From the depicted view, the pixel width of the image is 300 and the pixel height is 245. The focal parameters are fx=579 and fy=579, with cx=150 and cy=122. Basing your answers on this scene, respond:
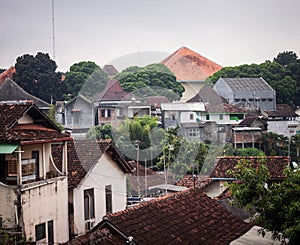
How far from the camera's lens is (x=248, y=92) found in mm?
52188

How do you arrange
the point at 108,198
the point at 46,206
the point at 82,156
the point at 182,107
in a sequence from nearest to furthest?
the point at 46,206, the point at 82,156, the point at 108,198, the point at 182,107

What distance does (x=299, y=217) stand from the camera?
35.1ft

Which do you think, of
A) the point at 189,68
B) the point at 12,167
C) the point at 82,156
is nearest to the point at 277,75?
the point at 189,68

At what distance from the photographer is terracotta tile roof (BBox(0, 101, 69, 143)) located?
11.6m

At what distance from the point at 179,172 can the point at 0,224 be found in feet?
53.7

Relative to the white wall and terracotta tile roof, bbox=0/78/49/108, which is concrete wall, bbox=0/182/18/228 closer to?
the white wall

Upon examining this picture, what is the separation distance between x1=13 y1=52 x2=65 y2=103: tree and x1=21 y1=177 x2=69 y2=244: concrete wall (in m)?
35.4

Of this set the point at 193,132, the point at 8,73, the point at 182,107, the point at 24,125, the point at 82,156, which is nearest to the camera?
the point at 24,125

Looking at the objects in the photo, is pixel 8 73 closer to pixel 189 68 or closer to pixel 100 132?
pixel 189 68

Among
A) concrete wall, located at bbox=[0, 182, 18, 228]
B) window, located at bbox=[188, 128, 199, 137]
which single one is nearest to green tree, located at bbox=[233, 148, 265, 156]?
window, located at bbox=[188, 128, 199, 137]

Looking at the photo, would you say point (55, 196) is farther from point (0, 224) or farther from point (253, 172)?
point (253, 172)

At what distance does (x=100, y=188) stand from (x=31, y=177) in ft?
12.6

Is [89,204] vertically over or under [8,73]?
under

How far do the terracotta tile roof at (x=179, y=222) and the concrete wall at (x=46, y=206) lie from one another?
195 cm
